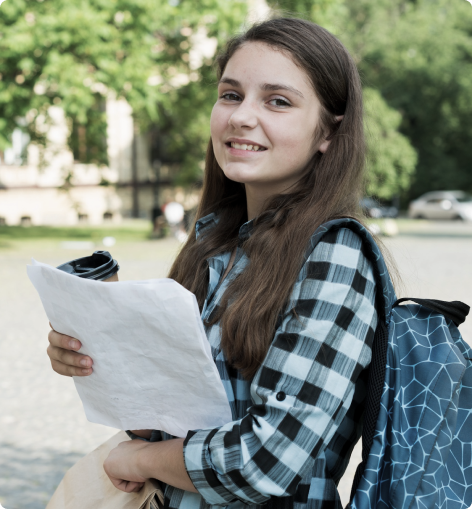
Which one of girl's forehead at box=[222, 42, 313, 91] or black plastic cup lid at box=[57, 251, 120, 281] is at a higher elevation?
girl's forehead at box=[222, 42, 313, 91]

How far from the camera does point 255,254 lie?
57.1 inches

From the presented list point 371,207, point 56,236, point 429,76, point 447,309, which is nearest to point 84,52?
point 56,236

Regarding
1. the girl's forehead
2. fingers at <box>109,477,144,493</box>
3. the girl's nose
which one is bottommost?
fingers at <box>109,477,144,493</box>

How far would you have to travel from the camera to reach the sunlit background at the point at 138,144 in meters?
4.78

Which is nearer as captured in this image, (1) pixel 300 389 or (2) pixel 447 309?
(1) pixel 300 389

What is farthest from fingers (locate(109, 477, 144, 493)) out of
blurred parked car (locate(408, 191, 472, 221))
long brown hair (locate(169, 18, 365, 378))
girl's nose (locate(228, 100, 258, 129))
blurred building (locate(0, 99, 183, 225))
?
blurred parked car (locate(408, 191, 472, 221))

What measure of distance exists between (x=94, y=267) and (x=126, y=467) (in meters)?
0.47

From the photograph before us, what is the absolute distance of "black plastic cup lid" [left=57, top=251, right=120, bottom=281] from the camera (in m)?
1.45

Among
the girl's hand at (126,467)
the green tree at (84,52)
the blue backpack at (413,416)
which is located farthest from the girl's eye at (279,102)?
the green tree at (84,52)

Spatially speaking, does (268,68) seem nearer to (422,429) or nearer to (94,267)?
(94,267)

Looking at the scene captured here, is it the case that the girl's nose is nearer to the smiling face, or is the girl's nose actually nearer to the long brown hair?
the smiling face

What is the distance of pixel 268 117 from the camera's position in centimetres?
149

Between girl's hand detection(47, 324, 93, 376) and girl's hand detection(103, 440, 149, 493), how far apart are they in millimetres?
193

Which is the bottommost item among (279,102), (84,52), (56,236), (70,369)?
(56,236)
